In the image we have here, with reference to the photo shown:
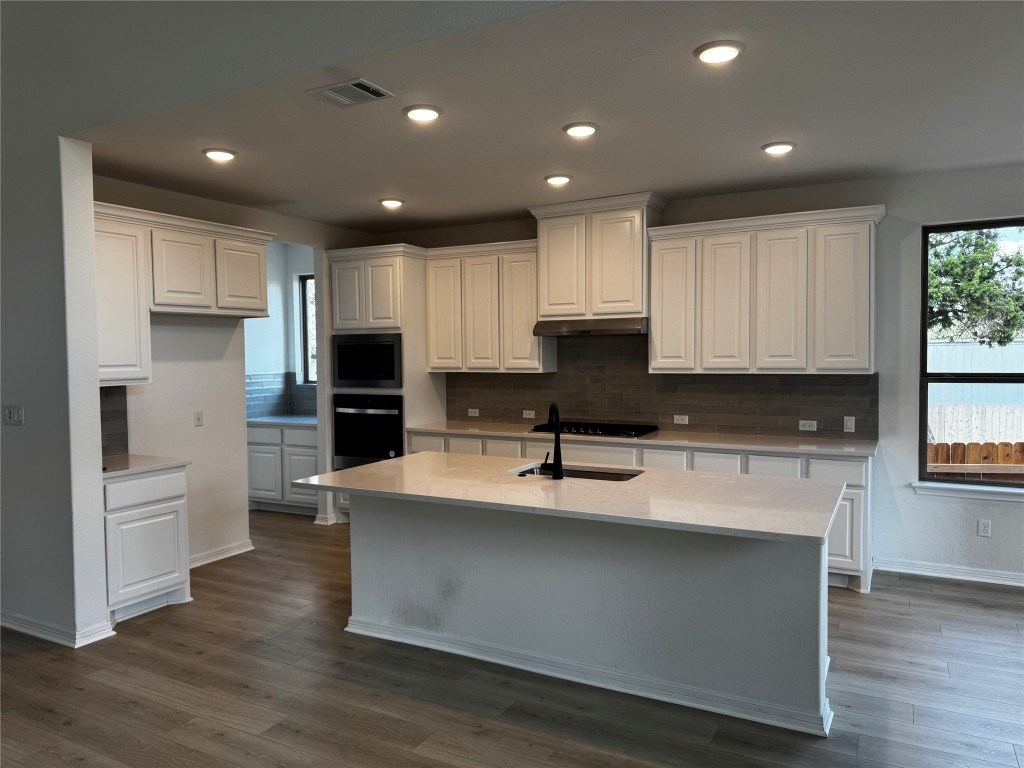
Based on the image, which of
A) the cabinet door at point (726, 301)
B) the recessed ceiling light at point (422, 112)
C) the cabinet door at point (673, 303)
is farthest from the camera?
the cabinet door at point (673, 303)

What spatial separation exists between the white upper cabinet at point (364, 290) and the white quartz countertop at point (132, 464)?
211 centimetres

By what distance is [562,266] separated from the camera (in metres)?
5.28

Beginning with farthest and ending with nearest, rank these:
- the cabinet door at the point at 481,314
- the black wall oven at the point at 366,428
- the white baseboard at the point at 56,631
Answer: the black wall oven at the point at 366,428, the cabinet door at the point at 481,314, the white baseboard at the point at 56,631

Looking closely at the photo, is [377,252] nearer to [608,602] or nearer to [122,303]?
[122,303]

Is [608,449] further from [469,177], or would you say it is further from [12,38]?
[12,38]

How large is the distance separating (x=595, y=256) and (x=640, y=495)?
256 centimetres

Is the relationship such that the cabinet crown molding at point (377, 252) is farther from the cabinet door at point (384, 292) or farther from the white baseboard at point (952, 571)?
the white baseboard at point (952, 571)

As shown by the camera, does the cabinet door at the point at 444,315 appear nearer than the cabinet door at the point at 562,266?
No

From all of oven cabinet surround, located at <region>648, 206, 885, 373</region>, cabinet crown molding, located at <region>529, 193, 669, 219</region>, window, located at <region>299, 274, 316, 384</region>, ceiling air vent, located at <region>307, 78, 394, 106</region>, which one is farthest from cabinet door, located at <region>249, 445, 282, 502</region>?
ceiling air vent, located at <region>307, 78, 394, 106</region>

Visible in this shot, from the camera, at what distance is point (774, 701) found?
2.79 meters

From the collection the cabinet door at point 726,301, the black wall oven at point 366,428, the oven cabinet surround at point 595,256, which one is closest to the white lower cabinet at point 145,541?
the black wall oven at point 366,428

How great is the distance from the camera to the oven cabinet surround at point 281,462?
6402 mm

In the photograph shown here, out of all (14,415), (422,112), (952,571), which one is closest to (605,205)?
(422,112)

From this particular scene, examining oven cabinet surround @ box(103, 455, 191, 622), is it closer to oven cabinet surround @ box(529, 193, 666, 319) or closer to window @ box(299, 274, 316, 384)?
oven cabinet surround @ box(529, 193, 666, 319)
